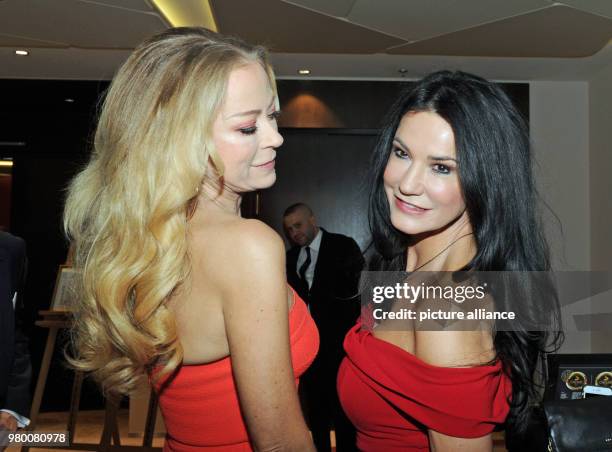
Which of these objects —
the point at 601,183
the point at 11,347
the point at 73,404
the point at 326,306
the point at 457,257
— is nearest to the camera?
the point at 457,257

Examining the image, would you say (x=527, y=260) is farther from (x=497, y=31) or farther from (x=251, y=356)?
(x=497, y=31)

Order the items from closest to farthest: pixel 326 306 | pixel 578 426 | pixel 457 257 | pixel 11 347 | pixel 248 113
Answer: pixel 578 426
pixel 248 113
pixel 457 257
pixel 11 347
pixel 326 306

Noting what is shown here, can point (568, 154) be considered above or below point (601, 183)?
above

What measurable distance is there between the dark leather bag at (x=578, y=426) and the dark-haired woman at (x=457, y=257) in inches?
5.6

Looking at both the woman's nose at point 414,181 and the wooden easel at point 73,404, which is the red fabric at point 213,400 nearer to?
the woman's nose at point 414,181

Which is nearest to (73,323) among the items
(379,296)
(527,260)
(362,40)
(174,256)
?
(174,256)

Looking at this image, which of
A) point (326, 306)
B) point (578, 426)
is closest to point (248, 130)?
point (578, 426)

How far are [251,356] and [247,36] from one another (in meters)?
4.28

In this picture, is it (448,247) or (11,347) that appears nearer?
(448,247)

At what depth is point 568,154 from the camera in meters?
7.29

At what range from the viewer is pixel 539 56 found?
6031mm

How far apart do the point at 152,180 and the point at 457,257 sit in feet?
2.47

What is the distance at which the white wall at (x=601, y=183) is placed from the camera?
22.1 feet

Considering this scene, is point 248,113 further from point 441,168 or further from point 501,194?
point 501,194
